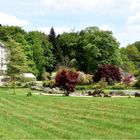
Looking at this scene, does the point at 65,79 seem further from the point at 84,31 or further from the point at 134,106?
the point at 84,31

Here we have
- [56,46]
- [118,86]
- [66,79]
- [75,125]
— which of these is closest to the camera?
[75,125]

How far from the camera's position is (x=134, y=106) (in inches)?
1180

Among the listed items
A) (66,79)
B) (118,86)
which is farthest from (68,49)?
(66,79)

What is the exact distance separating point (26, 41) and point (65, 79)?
56.9 metres

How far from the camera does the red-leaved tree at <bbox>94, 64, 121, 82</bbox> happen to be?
6269 cm

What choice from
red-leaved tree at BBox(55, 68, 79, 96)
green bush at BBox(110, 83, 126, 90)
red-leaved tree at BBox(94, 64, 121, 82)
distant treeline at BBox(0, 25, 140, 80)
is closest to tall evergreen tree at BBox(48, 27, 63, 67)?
distant treeline at BBox(0, 25, 140, 80)

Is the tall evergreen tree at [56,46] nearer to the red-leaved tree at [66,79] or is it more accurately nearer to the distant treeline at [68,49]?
the distant treeline at [68,49]

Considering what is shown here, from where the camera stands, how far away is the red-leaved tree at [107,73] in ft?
206

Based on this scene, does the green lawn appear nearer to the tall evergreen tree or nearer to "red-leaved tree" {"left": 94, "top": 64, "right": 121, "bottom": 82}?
"red-leaved tree" {"left": 94, "top": 64, "right": 121, "bottom": 82}

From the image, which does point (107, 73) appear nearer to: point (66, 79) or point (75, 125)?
point (66, 79)

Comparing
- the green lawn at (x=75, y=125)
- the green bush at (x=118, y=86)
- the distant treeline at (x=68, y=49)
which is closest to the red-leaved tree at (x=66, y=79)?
the green lawn at (x=75, y=125)

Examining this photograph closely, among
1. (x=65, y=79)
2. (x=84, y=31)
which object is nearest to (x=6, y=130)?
(x=65, y=79)

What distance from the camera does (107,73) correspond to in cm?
6281

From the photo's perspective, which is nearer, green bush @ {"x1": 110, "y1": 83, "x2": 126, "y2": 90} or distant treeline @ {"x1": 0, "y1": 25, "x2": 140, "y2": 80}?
green bush @ {"x1": 110, "y1": 83, "x2": 126, "y2": 90}
